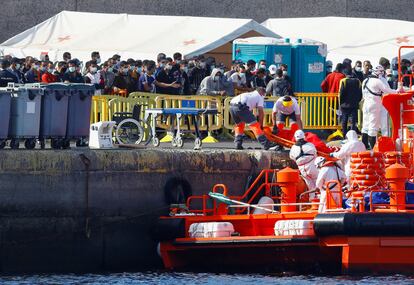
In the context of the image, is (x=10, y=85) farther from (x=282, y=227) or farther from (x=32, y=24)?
(x=32, y=24)

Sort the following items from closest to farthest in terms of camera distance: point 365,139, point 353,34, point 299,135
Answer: point 299,135 < point 365,139 < point 353,34

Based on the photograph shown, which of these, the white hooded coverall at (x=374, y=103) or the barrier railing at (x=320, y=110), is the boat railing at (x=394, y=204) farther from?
the barrier railing at (x=320, y=110)

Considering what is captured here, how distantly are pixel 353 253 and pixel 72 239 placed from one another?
14.8 feet

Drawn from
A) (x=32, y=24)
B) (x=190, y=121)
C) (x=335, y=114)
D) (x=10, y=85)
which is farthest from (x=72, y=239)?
(x=32, y=24)

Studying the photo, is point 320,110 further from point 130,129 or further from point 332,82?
point 130,129

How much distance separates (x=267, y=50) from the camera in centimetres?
3659

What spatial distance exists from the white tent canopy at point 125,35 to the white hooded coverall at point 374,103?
9.61m

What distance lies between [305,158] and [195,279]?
2.92m

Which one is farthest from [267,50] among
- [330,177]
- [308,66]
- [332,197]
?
[332,197]

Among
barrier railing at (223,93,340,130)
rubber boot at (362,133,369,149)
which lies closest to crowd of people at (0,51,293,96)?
barrier railing at (223,93,340,130)

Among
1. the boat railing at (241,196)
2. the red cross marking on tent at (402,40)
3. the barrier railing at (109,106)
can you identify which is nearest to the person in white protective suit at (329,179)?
the boat railing at (241,196)

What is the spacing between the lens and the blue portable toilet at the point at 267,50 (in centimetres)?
3653

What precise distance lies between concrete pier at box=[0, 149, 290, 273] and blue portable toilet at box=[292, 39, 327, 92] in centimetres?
921

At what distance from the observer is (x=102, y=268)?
2625 cm
